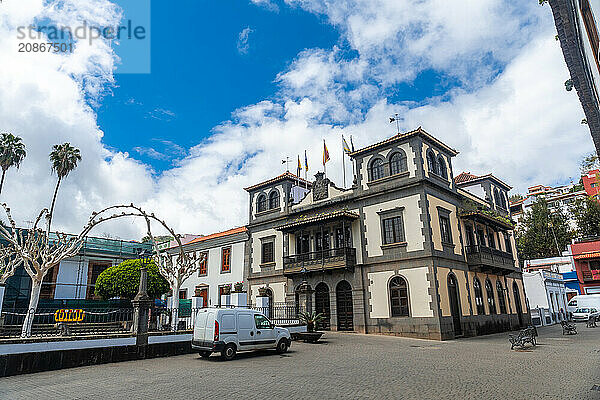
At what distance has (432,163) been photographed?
26734 mm

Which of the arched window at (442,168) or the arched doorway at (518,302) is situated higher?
the arched window at (442,168)

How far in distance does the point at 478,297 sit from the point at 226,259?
21158 millimetres

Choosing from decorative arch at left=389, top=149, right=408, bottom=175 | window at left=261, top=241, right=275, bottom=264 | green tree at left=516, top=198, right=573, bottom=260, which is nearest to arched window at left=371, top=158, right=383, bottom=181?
decorative arch at left=389, top=149, right=408, bottom=175

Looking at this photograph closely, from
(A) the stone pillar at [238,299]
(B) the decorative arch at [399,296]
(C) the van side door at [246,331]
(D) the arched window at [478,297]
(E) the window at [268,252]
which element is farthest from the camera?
(E) the window at [268,252]

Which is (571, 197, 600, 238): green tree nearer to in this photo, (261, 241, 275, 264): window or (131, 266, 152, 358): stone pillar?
(261, 241, 275, 264): window

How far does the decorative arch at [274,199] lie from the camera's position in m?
33.5

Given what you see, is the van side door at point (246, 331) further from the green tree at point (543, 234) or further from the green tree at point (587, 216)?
the green tree at point (587, 216)

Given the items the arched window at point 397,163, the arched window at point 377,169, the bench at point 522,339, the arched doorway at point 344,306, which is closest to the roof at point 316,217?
the arched window at point 377,169

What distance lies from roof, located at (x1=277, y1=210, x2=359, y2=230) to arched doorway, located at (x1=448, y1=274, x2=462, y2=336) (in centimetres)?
723

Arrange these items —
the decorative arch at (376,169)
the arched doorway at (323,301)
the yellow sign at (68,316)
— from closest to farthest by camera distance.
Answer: the yellow sign at (68,316) → the decorative arch at (376,169) → the arched doorway at (323,301)

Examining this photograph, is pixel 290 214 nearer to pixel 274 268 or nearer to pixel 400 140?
pixel 274 268

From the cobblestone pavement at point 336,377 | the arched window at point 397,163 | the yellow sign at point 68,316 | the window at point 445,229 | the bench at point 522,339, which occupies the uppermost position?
the arched window at point 397,163

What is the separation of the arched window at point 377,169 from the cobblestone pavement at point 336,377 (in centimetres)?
1363

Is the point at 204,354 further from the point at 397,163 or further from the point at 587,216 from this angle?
the point at 587,216
